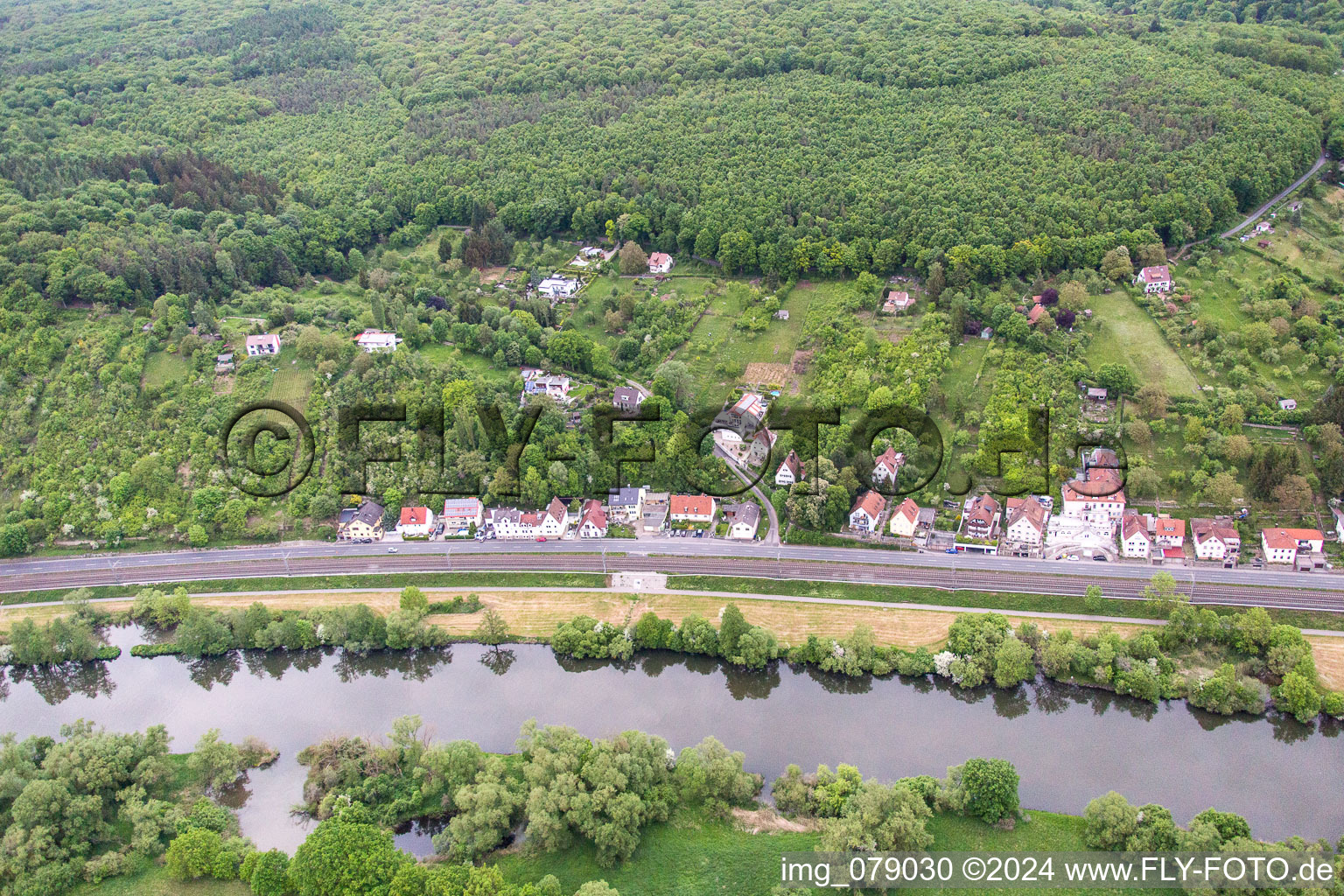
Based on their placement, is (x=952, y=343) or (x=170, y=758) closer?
(x=170, y=758)

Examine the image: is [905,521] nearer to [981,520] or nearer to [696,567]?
[981,520]

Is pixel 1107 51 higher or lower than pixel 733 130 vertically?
higher

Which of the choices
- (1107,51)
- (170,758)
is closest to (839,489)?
(170,758)

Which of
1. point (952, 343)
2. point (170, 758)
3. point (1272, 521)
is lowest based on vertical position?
point (170, 758)

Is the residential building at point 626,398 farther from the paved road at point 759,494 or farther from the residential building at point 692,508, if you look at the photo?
the residential building at point 692,508

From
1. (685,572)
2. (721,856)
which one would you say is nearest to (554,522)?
(685,572)

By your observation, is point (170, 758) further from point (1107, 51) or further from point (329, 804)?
point (1107, 51)

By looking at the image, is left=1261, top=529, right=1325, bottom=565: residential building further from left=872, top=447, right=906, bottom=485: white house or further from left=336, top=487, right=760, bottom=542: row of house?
left=336, top=487, right=760, bottom=542: row of house

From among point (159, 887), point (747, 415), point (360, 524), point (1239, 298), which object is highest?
point (1239, 298)
